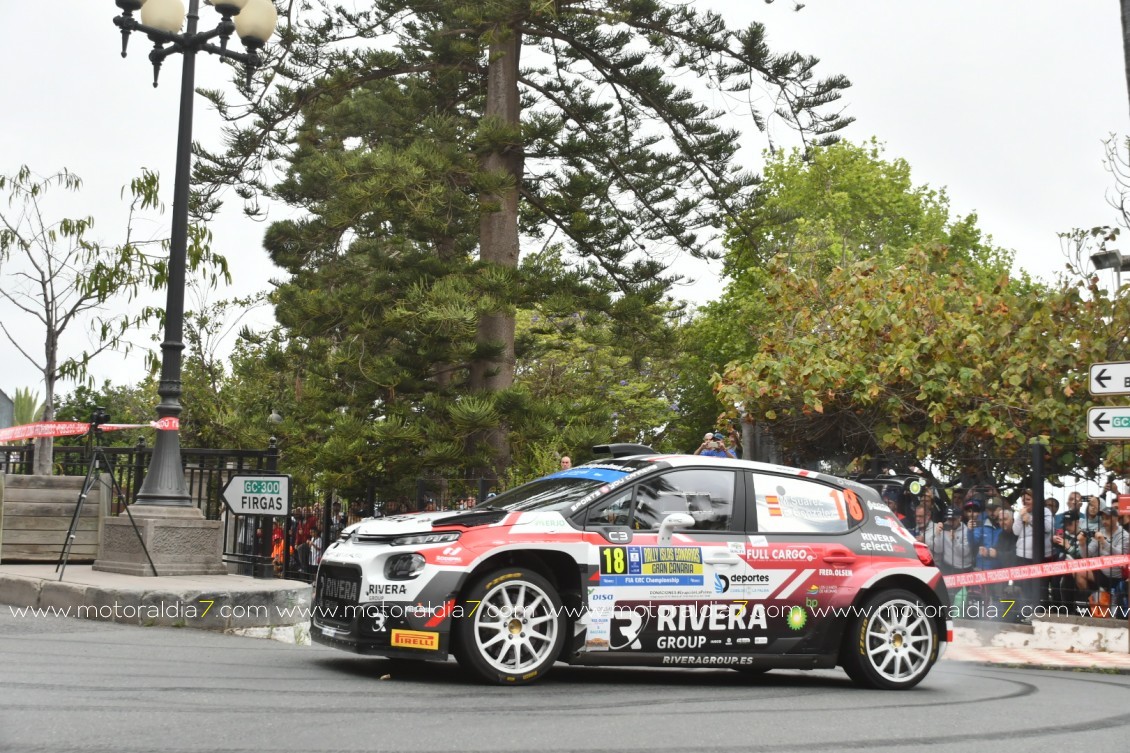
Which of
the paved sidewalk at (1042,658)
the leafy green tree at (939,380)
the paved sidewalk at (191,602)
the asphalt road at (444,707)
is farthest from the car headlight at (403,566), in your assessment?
the leafy green tree at (939,380)

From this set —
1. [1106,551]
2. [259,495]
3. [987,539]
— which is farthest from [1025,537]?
[259,495]

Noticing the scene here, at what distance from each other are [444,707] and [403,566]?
49.7 inches

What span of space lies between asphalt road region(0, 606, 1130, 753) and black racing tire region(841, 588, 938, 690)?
0.21 meters

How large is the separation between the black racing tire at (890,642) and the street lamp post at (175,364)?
654cm

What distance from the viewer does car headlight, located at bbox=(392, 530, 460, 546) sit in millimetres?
8438

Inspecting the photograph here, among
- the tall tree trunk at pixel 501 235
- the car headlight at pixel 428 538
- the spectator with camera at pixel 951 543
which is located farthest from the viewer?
the tall tree trunk at pixel 501 235

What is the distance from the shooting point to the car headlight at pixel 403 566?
8344mm

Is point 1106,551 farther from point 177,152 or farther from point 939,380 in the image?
point 177,152

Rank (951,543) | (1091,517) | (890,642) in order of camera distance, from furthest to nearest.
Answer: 1. (951,543)
2. (1091,517)
3. (890,642)

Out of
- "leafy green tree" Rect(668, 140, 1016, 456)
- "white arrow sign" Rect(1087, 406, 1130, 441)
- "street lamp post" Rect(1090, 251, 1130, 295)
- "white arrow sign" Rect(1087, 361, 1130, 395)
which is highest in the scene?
"leafy green tree" Rect(668, 140, 1016, 456)

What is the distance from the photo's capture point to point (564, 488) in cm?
930

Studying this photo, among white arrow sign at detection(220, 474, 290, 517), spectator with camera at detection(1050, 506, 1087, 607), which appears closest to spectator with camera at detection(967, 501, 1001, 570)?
spectator with camera at detection(1050, 506, 1087, 607)

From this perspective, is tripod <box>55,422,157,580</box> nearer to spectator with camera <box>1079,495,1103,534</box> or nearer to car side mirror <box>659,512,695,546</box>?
car side mirror <box>659,512,695,546</box>

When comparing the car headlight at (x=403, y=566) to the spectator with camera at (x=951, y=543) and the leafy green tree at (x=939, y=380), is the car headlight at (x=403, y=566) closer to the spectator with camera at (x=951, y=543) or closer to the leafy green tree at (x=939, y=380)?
the spectator with camera at (x=951, y=543)
